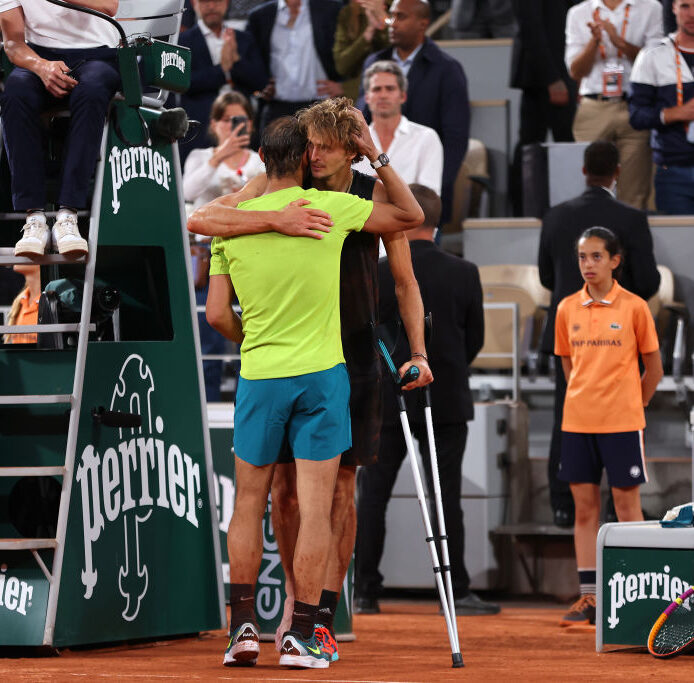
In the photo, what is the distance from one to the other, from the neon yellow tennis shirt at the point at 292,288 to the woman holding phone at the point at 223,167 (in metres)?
4.45

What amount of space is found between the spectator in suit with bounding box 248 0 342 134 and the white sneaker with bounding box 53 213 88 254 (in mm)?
6132

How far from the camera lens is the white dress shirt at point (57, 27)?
6891 millimetres

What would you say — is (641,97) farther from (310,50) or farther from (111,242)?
(111,242)

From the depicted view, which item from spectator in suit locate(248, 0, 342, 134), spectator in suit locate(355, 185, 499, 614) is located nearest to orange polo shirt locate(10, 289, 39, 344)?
spectator in suit locate(355, 185, 499, 614)

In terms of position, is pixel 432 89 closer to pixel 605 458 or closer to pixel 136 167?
pixel 605 458

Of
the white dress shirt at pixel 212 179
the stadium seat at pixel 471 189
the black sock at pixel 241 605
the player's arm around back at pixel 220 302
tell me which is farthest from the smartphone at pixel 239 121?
the black sock at pixel 241 605

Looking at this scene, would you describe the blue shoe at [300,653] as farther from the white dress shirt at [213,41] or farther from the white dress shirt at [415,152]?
the white dress shirt at [213,41]

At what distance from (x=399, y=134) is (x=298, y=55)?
241cm

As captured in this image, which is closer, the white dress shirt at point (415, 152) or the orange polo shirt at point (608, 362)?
the orange polo shirt at point (608, 362)

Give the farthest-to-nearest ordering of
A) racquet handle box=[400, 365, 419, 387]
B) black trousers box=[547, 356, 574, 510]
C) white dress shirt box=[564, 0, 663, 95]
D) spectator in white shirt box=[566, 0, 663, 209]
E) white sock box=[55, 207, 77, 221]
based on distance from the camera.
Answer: white dress shirt box=[564, 0, 663, 95], spectator in white shirt box=[566, 0, 663, 209], black trousers box=[547, 356, 574, 510], white sock box=[55, 207, 77, 221], racquet handle box=[400, 365, 419, 387]

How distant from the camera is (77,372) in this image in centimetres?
641

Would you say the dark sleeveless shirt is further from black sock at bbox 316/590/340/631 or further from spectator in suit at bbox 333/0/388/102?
spectator in suit at bbox 333/0/388/102

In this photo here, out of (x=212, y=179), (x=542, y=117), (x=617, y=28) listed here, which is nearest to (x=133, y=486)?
(x=212, y=179)

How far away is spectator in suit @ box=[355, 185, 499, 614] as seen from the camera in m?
8.44
